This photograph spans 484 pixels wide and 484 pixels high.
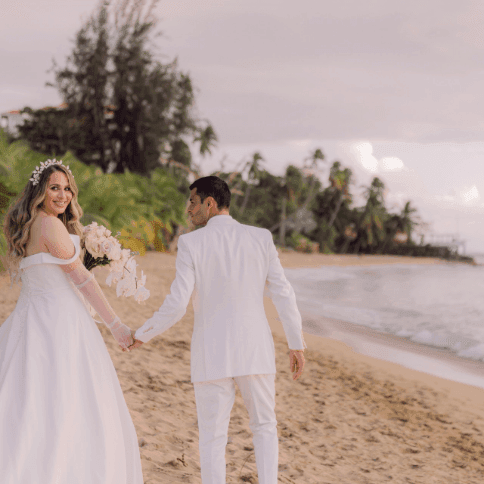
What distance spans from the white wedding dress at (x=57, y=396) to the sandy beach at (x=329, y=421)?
1.05 meters

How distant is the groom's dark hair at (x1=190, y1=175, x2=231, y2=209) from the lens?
9.46 ft

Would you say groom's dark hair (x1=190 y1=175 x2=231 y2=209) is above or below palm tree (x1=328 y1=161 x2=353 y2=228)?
below

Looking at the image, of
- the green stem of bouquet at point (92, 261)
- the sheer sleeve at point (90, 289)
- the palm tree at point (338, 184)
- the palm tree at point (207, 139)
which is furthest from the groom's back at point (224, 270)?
the palm tree at point (338, 184)

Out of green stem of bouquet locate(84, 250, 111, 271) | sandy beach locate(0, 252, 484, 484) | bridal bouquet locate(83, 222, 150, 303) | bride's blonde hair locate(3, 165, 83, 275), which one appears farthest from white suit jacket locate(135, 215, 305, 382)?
sandy beach locate(0, 252, 484, 484)

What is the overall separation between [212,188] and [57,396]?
138 cm

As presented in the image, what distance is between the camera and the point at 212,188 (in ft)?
9.48

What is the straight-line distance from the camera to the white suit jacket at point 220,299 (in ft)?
9.27

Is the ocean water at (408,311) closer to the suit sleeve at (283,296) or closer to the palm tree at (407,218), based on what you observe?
the suit sleeve at (283,296)

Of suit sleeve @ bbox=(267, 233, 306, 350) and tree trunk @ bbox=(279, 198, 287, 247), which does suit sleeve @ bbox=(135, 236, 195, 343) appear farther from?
tree trunk @ bbox=(279, 198, 287, 247)

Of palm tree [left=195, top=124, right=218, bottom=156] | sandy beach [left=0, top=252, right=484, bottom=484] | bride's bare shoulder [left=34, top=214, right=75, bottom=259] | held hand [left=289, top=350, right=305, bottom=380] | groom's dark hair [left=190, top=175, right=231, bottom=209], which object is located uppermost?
palm tree [left=195, top=124, right=218, bottom=156]

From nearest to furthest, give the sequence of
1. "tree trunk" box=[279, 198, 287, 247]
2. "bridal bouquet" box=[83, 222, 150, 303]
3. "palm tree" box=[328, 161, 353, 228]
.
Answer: "bridal bouquet" box=[83, 222, 150, 303], "tree trunk" box=[279, 198, 287, 247], "palm tree" box=[328, 161, 353, 228]

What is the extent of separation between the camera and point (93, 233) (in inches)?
130

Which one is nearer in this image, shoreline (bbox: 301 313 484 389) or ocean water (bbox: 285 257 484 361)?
shoreline (bbox: 301 313 484 389)

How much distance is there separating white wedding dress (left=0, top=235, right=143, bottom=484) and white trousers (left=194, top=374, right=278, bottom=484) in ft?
1.55
